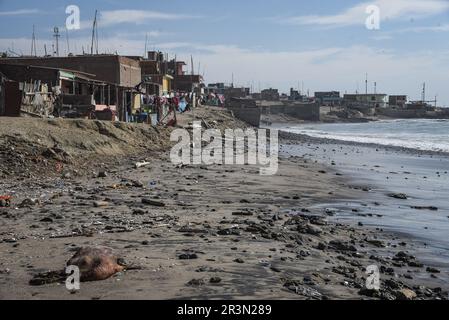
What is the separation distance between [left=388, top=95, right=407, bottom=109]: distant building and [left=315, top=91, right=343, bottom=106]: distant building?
1297cm

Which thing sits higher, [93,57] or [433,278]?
[93,57]

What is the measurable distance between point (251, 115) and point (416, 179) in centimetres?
4447

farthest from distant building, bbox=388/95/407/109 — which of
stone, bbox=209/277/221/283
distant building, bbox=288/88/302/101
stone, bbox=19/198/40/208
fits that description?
stone, bbox=209/277/221/283

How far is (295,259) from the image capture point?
746 cm

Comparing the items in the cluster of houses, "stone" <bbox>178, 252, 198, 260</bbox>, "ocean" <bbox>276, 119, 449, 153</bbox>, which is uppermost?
the cluster of houses

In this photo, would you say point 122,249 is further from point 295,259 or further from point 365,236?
point 365,236

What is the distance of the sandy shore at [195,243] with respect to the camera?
5.86 meters

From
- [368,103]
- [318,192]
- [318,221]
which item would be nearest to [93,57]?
[318,192]

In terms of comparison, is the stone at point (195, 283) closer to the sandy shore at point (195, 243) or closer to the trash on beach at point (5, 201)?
the sandy shore at point (195, 243)

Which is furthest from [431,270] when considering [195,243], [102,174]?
[102,174]

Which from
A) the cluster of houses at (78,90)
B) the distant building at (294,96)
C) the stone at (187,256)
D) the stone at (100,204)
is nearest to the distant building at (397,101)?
the distant building at (294,96)

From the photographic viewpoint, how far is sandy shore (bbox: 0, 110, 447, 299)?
5859 millimetres

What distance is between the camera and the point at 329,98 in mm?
141375

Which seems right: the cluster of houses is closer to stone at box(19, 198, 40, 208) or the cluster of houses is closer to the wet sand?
the wet sand
